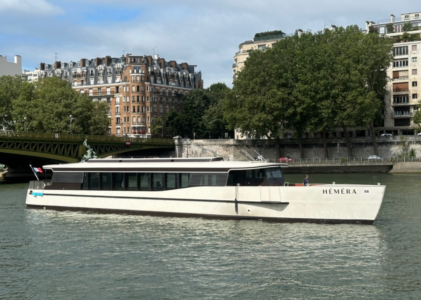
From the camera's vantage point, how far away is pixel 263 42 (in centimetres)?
11662

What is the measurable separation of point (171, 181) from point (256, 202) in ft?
16.7

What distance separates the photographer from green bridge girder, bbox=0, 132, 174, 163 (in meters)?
59.2

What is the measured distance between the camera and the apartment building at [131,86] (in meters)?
122

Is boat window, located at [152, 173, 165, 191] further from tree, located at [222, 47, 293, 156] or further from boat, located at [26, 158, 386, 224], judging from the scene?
tree, located at [222, 47, 293, 156]

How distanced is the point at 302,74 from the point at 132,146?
24.6 m

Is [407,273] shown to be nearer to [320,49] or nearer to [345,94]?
[345,94]

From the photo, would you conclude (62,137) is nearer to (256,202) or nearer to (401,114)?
(256,202)

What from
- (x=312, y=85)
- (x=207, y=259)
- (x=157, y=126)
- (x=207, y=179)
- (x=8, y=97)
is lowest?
(x=207, y=259)

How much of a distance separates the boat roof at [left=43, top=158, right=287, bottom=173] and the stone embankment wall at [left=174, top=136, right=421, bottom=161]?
4718 centimetres

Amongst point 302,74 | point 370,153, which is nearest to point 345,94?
point 302,74

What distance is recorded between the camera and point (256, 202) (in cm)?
2841

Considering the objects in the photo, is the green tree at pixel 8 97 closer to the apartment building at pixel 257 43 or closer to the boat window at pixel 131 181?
the apartment building at pixel 257 43

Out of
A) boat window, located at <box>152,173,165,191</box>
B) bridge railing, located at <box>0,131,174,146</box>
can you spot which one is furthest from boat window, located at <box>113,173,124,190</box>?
bridge railing, located at <box>0,131,174,146</box>

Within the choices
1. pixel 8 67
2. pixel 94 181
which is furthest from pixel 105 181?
pixel 8 67
